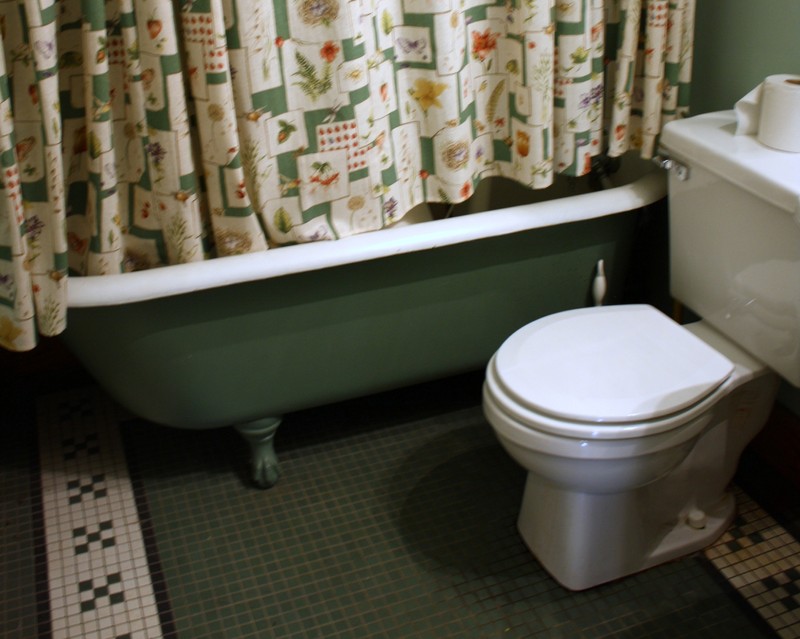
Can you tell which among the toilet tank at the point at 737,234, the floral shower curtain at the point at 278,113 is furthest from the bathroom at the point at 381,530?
the floral shower curtain at the point at 278,113

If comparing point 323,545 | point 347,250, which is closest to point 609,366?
point 347,250

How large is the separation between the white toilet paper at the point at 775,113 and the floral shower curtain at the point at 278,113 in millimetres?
285

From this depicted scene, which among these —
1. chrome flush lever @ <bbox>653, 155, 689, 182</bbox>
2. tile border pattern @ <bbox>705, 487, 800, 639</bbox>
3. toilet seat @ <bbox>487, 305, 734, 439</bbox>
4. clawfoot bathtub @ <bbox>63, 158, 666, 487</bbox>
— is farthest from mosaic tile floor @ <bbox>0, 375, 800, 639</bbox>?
chrome flush lever @ <bbox>653, 155, 689, 182</bbox>

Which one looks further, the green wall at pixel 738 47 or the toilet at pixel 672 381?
the green wall at pixel 738 47

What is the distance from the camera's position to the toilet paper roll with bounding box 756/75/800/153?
1.53 m

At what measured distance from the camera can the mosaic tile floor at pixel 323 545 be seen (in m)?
1.65

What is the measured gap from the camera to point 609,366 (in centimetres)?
155

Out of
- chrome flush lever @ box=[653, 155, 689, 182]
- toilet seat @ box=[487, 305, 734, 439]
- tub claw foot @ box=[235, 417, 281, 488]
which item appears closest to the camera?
toilet seat @ box=[487, 305, 734, 439]

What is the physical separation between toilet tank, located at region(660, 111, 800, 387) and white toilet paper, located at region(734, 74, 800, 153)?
20 millimetres

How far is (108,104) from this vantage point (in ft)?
4.89

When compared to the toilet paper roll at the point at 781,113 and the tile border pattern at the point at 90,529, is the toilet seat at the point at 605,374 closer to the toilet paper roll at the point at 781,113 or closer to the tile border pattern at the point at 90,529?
the toilet paper roll at the point at 781,113

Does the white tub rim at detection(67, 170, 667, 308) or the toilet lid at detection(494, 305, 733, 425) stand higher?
the white tub rim at detection(67, 170, 667, 308)

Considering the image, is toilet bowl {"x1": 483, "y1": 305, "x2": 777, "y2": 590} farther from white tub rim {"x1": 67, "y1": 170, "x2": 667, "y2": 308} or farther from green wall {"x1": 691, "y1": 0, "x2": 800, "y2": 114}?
green wall {"x1": 691, "y1": 0, "x2": 800, "y2": 114}

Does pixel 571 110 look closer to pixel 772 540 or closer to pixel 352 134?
pixel 352 134
